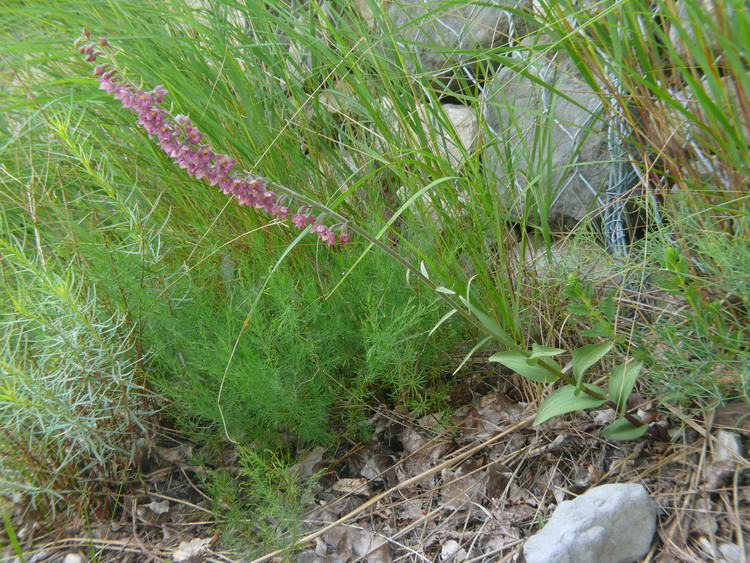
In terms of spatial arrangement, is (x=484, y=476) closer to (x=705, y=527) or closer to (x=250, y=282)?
(x=705, y=527)

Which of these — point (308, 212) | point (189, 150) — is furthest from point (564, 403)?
point (189, 150)

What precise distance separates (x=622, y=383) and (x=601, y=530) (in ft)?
1.21

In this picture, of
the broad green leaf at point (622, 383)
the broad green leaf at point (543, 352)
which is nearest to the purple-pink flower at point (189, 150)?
the broad green leaf at point (543, 352)

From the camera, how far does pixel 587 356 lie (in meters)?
1.47

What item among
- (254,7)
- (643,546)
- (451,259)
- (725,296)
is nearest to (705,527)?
(643,546)

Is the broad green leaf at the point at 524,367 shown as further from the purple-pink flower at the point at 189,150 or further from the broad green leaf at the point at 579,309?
the purple-pink flower at the point at 189,150

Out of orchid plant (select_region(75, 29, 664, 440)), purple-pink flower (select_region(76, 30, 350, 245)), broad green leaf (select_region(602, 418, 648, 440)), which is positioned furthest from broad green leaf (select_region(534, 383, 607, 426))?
purple-pink flower (select_region(76, 30, 350, 245))

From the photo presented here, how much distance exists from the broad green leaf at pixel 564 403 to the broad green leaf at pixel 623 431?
12 cm

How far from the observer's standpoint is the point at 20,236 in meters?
2.96

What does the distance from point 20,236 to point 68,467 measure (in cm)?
159

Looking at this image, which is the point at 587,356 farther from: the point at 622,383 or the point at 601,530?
the point at 601,530

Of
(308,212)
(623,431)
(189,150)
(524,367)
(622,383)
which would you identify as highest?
(189,150)

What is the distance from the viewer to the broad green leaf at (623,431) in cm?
149

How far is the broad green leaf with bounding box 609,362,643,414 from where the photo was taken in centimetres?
145
